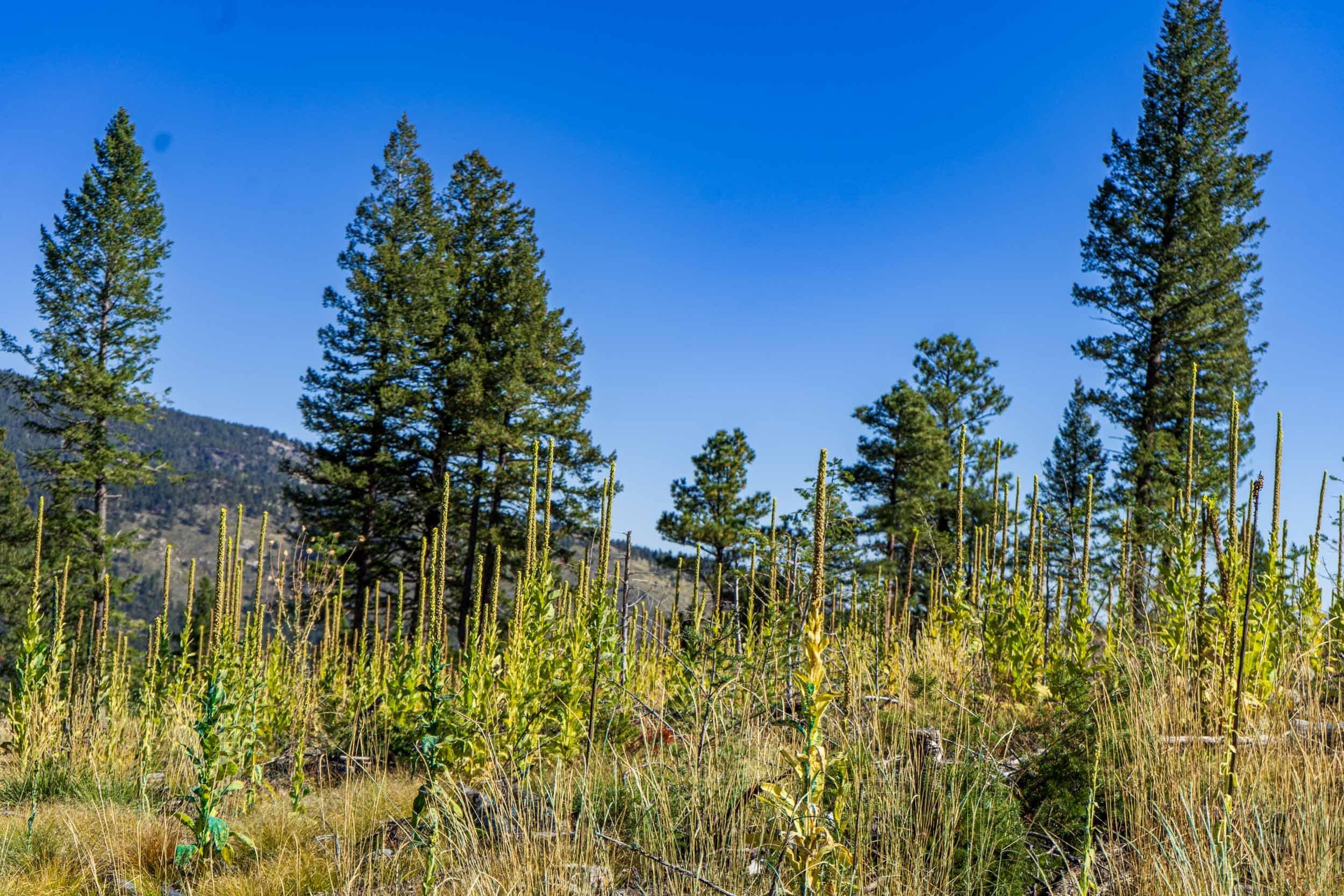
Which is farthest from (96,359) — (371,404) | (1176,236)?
(1176,236)

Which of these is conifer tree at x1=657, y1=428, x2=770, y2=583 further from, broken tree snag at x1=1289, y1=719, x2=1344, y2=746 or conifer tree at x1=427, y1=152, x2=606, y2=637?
broken tree snag at x1=1289, y1=719, x2=1344, y2=746

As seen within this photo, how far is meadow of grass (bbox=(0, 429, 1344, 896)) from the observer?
3.42m

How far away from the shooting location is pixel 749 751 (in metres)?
4.20

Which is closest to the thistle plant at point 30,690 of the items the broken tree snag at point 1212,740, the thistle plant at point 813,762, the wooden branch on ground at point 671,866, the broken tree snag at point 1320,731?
the wooden branch on ground at point 671,866

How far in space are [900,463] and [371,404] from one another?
1660 cm

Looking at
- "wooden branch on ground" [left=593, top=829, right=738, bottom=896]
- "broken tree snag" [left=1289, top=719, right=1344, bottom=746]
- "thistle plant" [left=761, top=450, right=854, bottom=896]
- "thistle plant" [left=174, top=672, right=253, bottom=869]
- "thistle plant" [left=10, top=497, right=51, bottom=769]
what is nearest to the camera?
"thistle plant" [left=761, top=450, right=854, bottom=896]

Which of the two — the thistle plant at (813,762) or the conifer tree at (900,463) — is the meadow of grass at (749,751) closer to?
the thistle plant at (813,762)

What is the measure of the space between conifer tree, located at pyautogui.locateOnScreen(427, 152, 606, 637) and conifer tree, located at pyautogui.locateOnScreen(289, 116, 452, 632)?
2.60ft

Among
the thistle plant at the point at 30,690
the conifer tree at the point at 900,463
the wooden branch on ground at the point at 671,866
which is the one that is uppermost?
the conifer tree at the point at 900,463

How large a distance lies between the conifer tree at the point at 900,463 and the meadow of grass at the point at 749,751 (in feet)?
53.3

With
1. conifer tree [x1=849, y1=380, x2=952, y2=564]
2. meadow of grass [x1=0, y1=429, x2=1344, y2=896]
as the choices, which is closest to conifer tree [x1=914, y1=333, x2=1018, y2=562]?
conifer tree [x1=849, y1=380, x2=952, y2=564]

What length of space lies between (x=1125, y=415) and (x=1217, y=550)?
1766 centimetres

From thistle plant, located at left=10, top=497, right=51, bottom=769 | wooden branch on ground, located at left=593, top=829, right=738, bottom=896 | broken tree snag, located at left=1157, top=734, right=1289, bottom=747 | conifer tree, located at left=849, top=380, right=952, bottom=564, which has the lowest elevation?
thistle plant, located at left=10, top=497, right=51, bottom=769

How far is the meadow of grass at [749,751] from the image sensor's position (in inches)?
135
